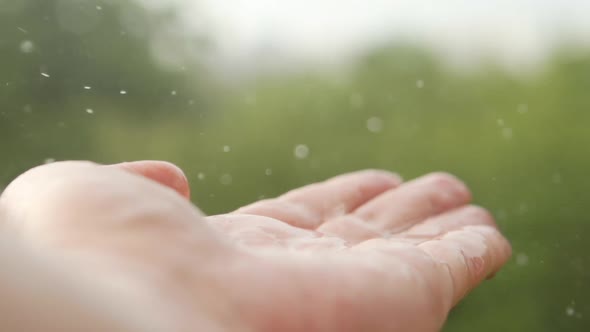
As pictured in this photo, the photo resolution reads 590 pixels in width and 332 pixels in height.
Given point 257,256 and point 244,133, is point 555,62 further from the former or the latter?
point 257,256

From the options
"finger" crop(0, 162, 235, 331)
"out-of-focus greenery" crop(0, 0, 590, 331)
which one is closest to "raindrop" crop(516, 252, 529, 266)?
"out-of-focus greenery" crop(0, 0, 590, 331)

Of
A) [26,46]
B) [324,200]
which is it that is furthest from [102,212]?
[26,46]

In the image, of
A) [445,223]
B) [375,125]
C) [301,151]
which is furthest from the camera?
[301,151]

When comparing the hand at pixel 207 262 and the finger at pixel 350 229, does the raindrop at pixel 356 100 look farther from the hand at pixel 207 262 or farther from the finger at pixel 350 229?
the hand at pixel 207 262

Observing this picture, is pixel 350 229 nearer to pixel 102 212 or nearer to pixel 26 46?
pixel 102 212

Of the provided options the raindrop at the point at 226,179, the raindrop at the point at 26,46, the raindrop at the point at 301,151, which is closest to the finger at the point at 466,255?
the raindrop at the point at 301,151
